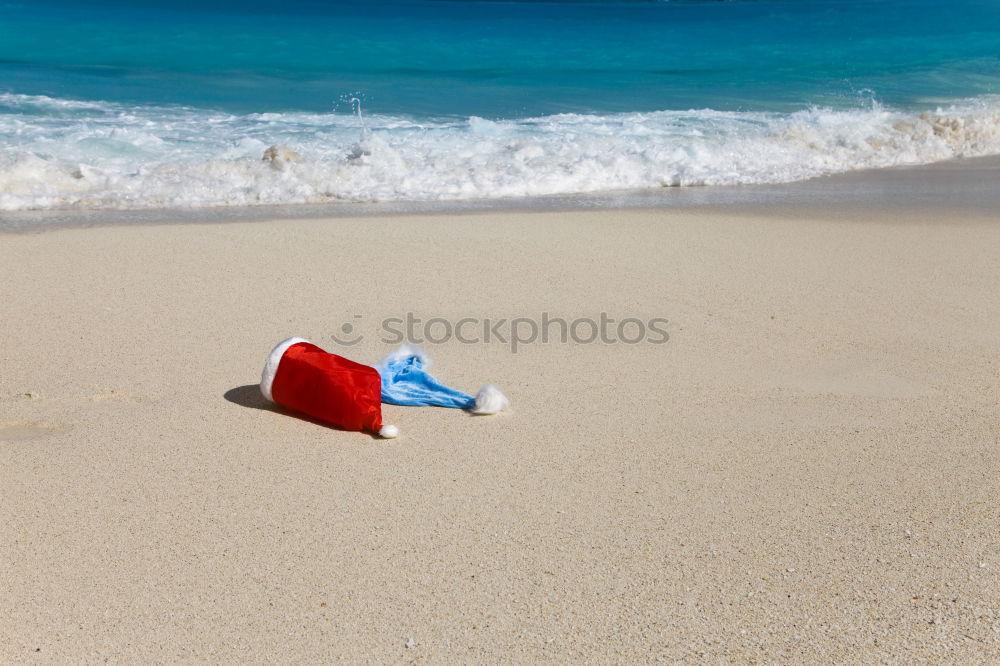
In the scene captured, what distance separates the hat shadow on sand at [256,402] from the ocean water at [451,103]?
13.5 ft

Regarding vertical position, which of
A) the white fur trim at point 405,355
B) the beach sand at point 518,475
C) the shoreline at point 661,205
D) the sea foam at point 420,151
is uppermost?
the sea foam at point 420,151

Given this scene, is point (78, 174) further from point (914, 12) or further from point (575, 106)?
point (914, 12)

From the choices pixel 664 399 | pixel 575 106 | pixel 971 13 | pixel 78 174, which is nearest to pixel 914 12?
pixel 971 13

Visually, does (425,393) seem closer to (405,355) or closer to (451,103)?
(405,355)

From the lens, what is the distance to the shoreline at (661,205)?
6703mm

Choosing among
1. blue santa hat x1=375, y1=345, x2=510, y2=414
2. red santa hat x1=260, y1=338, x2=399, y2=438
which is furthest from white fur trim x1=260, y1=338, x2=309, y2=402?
blue santa hat x1=375, y1=345, x2=510, y2=414

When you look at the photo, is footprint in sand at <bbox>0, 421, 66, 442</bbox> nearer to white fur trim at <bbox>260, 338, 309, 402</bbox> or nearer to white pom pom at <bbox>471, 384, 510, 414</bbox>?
white fur trim at <bbox>260, 338, 309, 402</bbox>

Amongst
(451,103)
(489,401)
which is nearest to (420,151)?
(451,103)

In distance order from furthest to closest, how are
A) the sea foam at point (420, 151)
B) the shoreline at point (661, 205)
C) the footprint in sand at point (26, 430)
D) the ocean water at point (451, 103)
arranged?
1. the ocean water at point (451, 103)
2. the sea foam at point (420, 151)
3. the shoreline at point (661, 205)
4. the footprint in sand at point (26, 430)

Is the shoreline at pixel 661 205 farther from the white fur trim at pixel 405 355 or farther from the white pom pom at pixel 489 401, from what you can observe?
the white pom pom at pixel 489 401

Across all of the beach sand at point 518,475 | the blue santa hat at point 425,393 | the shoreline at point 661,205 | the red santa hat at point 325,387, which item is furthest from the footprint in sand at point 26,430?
the shoreline at point 661,205

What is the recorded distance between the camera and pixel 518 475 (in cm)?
294

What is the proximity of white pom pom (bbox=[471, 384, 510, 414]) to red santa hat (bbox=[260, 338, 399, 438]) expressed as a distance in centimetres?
33

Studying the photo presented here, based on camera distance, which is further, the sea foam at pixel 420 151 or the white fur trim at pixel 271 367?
the sea foam at pixel 420 151
